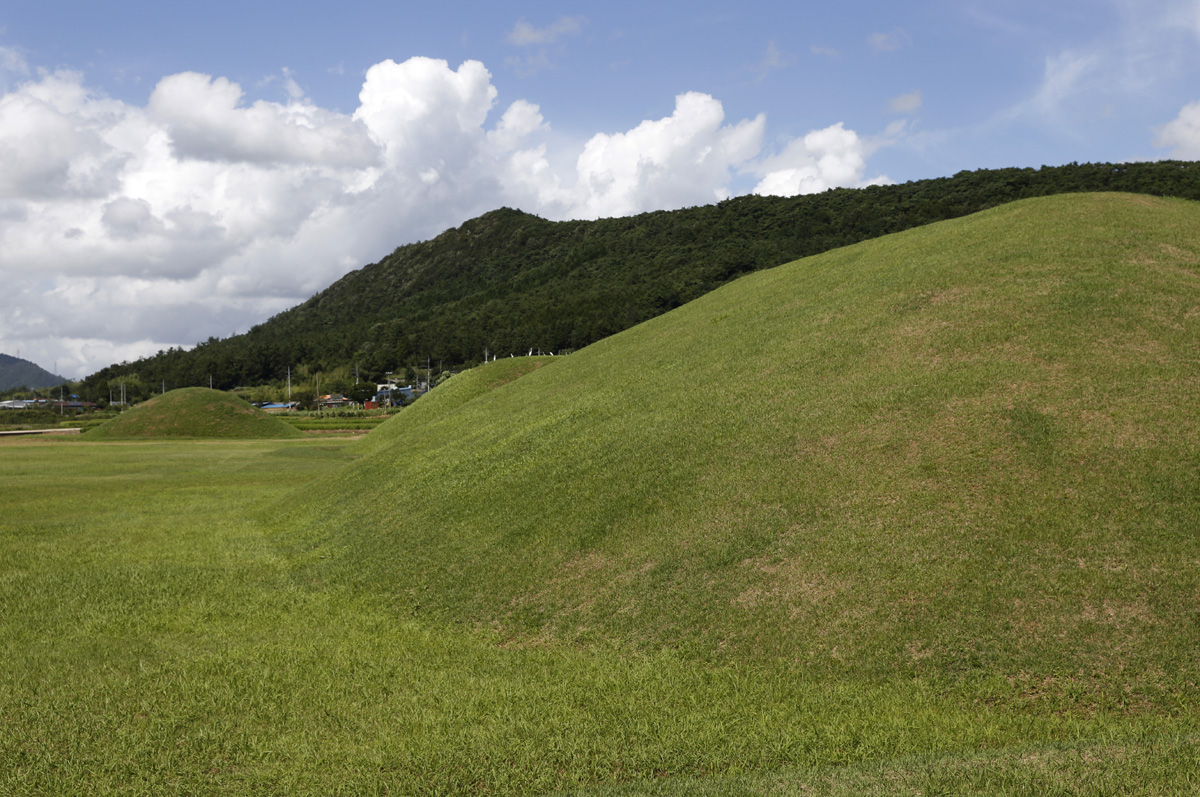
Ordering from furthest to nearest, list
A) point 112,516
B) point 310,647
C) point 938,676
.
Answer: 1. point 112,516
2. point 310,647
3. point 938,676

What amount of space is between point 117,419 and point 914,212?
339 feet

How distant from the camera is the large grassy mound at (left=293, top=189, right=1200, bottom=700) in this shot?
9.18 meters

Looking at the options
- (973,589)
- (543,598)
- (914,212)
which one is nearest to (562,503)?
(543,598)

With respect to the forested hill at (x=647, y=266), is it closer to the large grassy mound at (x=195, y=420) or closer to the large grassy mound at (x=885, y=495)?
the large grassy mound at (x=195, y=420)

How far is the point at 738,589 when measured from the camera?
1080 cm

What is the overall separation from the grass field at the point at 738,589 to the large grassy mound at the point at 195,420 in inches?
1942

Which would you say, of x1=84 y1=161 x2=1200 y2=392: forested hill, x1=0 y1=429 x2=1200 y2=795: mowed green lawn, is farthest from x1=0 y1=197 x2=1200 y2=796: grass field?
x1=84 y1=161 x2=1200 y2=392: forested hill

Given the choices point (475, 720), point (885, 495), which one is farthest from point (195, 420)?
point (885, 495)

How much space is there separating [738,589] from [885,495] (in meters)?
3.08

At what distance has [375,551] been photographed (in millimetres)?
16016

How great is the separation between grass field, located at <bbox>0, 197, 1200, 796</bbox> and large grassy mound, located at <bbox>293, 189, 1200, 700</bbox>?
59mm

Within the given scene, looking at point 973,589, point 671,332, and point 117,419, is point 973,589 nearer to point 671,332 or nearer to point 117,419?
point 671,332

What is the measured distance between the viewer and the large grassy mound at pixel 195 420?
66.2 meters

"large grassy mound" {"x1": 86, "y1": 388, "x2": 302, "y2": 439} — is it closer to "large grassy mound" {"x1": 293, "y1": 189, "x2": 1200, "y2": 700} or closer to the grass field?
the grass field
